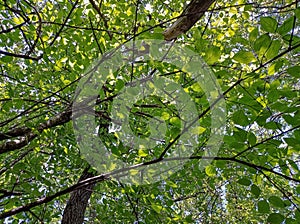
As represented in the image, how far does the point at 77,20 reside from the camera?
2141mm

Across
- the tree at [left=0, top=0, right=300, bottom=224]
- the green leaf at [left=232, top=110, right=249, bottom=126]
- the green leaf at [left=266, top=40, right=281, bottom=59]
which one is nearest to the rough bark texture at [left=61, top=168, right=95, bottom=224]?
the tree at [left=0, top=0, right=300, bottom=224]

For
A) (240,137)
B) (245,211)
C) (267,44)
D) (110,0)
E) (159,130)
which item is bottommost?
(240,137)

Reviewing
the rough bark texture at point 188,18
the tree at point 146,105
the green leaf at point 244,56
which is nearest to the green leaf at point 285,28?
the tree at point 146,105

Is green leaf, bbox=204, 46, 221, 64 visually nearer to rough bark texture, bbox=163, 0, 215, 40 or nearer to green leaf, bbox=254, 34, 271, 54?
green leaf, bbox=254, 34, 271, 54

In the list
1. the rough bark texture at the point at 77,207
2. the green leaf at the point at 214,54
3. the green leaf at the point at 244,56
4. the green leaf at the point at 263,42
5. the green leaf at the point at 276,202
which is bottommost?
the green leaf at the point at 276,202

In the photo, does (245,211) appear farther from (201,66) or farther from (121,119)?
(201,66)

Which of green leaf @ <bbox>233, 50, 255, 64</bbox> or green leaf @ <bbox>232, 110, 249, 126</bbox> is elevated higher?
green leaf @ <bbox>233, 50, 255, 64</bbox>

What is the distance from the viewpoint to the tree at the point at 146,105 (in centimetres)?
115

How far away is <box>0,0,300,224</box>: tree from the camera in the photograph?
3.77 ft

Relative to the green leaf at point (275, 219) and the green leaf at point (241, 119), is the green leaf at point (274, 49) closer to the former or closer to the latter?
the green leaf at point (241, 119)

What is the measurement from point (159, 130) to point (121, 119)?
69 centimetres

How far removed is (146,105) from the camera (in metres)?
2.59

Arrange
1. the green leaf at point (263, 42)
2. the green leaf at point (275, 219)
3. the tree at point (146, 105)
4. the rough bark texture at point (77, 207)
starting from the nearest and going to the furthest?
the green leaf at point (263, 42)
the green leaf at point (275, 219)
the tree at point (146, 105)
the rough bark texture at point (77, 207)

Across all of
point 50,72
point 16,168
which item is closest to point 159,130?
point 16,168
